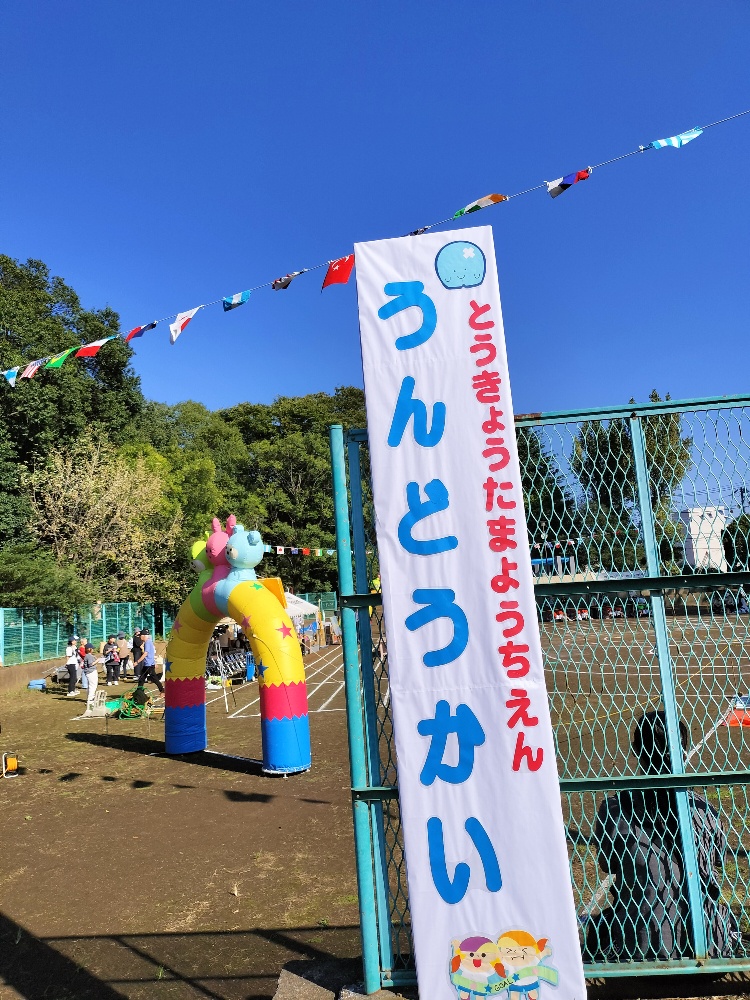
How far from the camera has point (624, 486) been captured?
132 inches

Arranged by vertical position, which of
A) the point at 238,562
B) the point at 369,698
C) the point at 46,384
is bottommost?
the point at 369,698

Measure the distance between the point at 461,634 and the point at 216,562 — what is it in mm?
8716

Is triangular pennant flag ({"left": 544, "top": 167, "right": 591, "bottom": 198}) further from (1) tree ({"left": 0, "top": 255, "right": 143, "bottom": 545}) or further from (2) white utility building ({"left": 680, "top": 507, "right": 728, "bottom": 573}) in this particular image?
(1) tree ({"left": 0, "top": 255, "right": 143, "bottom": 545})

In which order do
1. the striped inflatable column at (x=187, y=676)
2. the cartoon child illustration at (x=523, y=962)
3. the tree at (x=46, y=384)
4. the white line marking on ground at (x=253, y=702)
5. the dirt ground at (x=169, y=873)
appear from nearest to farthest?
the cartoon child illustration at (x=523, y=962), the dirt ground at (x=169, y=873), the striped inflatable column at (x=187, y=676), the white line marking on ground at (x=253, y=702), the tree at (x=46, y=384)

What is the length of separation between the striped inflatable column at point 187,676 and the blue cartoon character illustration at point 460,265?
884 cm

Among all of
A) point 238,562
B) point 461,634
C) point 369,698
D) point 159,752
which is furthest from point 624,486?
point 159,752

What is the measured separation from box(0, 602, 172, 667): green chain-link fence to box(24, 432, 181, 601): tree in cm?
87

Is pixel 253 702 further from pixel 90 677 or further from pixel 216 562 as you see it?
pixel 216 562

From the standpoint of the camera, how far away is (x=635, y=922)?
3.32 m

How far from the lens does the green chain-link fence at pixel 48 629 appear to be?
21875mm

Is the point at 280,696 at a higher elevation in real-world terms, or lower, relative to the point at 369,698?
lower

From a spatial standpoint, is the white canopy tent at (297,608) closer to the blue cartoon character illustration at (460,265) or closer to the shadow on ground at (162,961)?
the shadow on ground at (162,961)

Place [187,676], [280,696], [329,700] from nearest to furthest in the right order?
1. [280,696]
2. [187,676]
3. [329,700]

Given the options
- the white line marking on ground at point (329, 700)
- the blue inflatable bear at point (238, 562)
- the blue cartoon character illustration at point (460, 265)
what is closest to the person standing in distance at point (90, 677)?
the white line marking on ground at point (329, 700)
